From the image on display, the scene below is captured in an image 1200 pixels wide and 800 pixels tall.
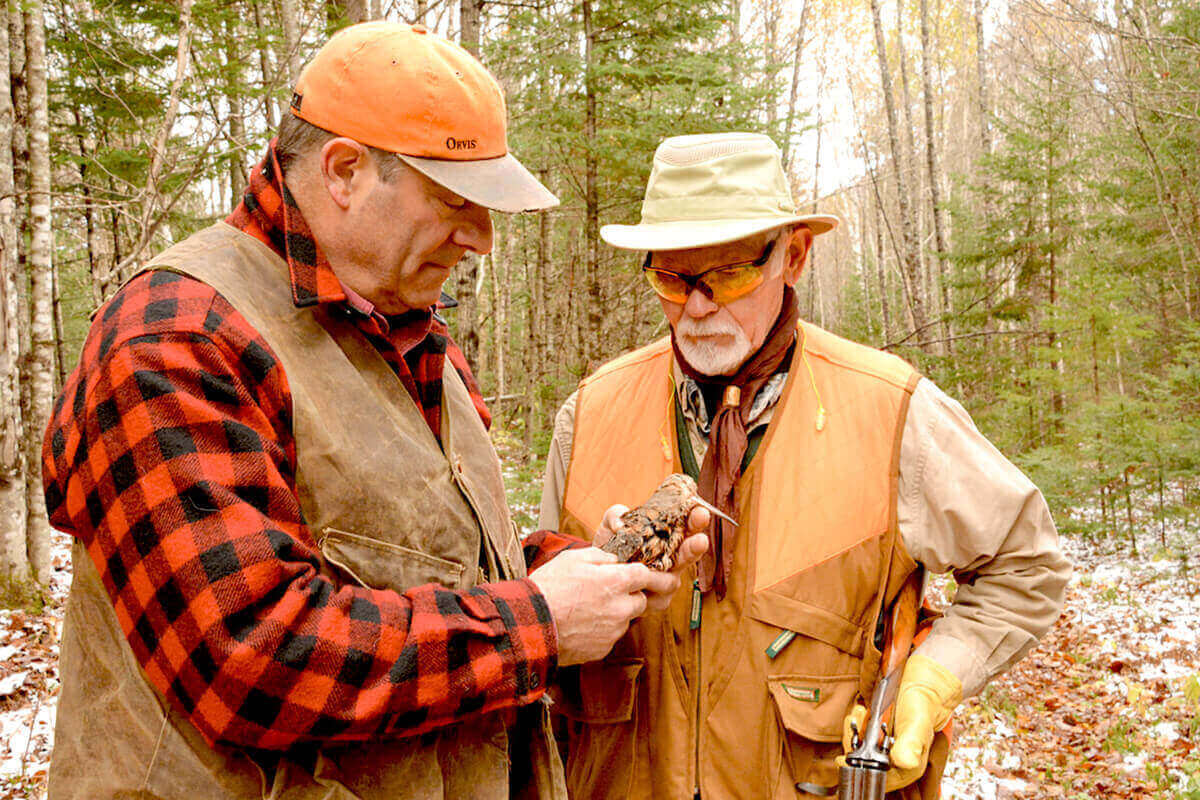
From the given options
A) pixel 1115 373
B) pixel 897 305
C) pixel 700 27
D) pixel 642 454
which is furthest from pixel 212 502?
pixel 897 305

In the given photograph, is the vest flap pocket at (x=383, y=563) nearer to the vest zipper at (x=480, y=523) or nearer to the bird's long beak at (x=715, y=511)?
the vest zipper at (x=480, y=523)

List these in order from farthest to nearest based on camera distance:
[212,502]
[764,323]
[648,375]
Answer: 1. [648,375]
2. [764,323]
3. [212,502]

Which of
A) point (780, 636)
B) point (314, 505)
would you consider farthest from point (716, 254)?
point (314, 505)

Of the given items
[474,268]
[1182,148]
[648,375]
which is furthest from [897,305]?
[648,375]

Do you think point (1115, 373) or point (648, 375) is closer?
point (648, 375)

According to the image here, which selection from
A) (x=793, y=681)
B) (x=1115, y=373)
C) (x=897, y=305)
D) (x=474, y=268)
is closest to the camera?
(x=793, y=681)

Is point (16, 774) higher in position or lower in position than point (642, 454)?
lower

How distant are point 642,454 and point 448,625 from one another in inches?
49.3

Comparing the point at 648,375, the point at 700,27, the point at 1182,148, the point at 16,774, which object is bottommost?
the point at 16,774

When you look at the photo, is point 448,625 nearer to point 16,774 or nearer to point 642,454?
point 642,454

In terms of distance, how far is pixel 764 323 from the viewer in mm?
2691

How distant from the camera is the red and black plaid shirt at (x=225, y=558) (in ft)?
4.75

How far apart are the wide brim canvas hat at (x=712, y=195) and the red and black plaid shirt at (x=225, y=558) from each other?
1321 mm

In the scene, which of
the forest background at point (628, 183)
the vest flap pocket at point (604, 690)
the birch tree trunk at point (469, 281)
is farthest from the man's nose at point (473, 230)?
the birch tree trunk at point (469, 281)
